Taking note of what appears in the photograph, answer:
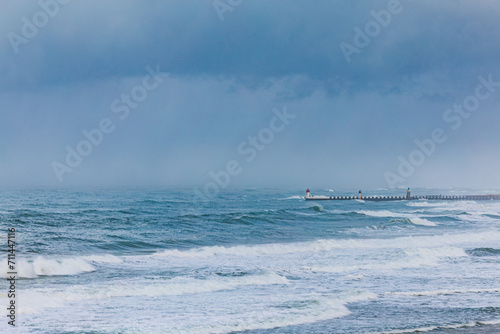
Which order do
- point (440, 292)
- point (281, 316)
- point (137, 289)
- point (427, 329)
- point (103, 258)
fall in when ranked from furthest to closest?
point (103, 258), point (137, 289), point (440, 292), point (281, 316), point (427, 329)

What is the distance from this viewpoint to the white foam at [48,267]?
21.9 meters

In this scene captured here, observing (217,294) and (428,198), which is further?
(428,198)

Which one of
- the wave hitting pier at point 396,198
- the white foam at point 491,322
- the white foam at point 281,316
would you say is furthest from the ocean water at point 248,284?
the wave hitting pier at point 396,198

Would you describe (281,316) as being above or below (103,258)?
above

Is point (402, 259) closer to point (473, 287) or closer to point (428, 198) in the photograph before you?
point (473, 287)

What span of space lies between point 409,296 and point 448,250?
12.6 metres

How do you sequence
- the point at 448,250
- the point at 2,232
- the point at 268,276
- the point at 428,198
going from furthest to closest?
the point at 428,198
the point at 2,232
the point at 448,250
the point at 268,276

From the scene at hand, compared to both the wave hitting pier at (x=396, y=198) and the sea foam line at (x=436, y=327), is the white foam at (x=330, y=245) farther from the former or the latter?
the wave hitting pier at (x=396, y=198)

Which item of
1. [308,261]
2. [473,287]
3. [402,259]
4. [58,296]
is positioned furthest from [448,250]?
[58,296]

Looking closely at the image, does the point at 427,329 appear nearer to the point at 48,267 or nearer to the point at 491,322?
the point at 491,322

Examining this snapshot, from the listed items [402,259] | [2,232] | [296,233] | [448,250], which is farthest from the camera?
[296,233]

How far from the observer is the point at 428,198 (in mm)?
111062

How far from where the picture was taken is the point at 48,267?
22828 mm

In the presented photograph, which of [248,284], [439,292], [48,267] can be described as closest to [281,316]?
[248,284]
